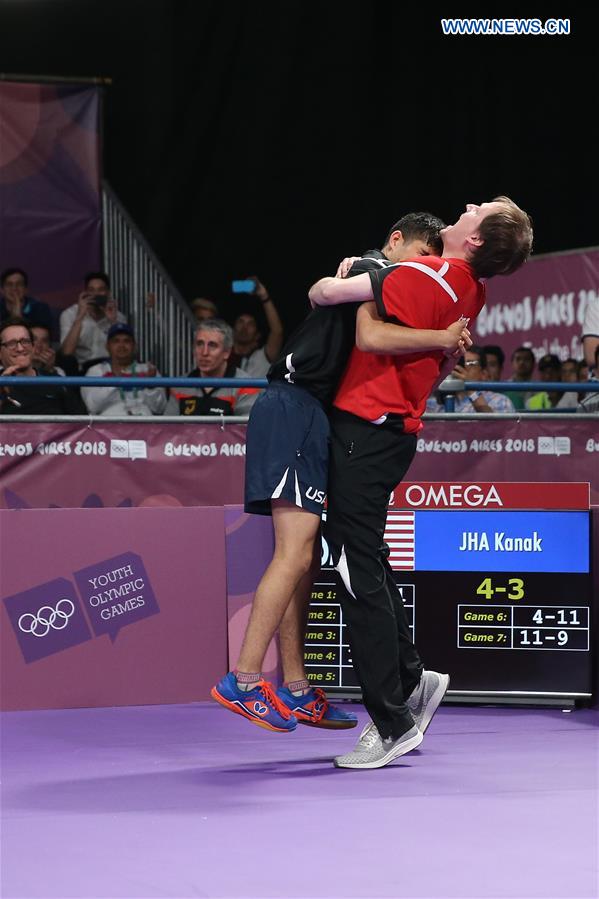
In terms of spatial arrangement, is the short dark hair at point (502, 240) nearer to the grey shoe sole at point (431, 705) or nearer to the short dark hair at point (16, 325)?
the grey shoe sole at point (431, 705)

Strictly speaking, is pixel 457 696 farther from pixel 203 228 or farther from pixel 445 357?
pixel 203 228

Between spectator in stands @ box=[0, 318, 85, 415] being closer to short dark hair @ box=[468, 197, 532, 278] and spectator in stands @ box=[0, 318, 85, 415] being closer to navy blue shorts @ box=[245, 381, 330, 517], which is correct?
navy blue shorts @ box=[245, 381, 330, 517]

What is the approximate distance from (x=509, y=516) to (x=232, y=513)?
1.12 metres

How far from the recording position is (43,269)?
11281 mm

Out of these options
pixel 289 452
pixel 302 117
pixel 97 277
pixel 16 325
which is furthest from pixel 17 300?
pixel 289 452

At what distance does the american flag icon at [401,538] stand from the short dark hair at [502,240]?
1.47 m

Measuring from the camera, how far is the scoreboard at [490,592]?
17.3ft

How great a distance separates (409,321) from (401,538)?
1.51m

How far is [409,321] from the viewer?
4.13 meters

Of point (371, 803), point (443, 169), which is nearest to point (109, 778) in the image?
point (371, 803)

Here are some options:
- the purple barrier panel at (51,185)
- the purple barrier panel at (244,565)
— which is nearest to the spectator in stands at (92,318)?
the purple barrier panel at (51,185)

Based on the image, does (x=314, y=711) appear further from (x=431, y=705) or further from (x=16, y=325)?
(x=16, y=325)

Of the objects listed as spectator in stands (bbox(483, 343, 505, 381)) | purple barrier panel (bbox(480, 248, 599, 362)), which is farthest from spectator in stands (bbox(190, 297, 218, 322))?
purple barrier panel (bbox(480, 248, 599, 362))

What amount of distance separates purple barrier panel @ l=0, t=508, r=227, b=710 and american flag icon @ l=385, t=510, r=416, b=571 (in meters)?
→ 0.71
